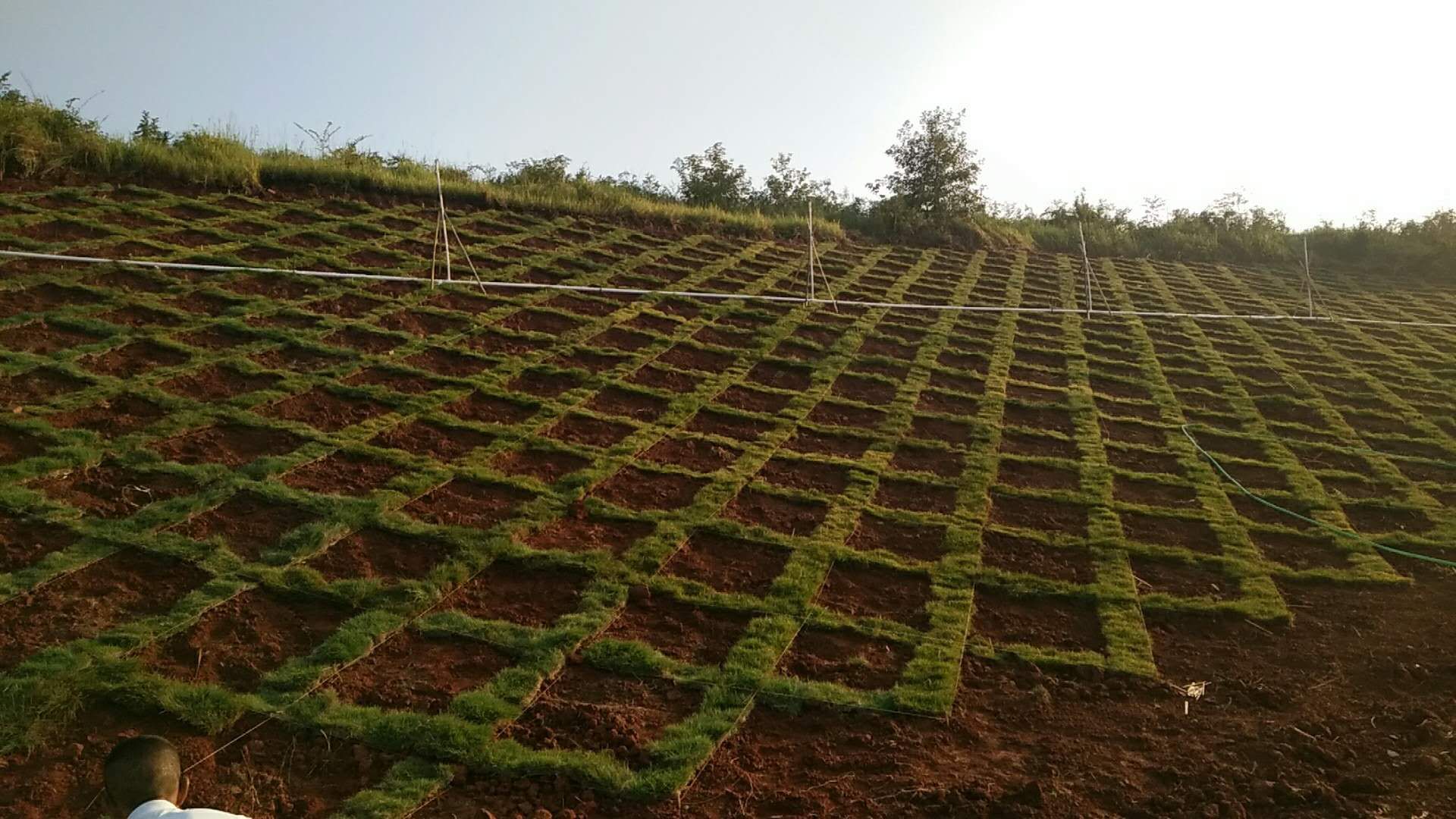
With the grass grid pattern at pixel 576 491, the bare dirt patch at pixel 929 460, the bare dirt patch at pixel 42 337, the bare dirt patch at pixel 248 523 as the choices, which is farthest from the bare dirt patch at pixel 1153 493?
the bare dirt patch at pixel 42 337

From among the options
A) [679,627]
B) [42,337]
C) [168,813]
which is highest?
[42,337]

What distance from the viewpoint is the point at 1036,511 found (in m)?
5.64

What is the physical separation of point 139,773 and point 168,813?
331 mm

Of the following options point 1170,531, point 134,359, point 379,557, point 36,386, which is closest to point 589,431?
point 379,557

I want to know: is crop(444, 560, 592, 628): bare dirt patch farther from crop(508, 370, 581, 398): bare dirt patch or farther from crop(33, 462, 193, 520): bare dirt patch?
crop(508, 370, 581, 398): bare dirt patch

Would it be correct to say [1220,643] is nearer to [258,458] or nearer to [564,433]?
[564,433]

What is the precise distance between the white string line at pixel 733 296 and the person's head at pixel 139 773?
219 inches

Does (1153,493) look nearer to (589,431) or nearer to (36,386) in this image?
(589,431)

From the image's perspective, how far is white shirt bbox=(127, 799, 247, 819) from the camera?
72.0 inches

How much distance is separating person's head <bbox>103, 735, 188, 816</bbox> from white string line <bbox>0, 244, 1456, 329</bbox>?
5.56 metres

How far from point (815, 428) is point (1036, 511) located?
161cm

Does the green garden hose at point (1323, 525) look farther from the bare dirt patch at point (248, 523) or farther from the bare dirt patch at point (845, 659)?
the bare dirt patch at point (248, 523)

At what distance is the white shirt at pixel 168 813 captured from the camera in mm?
1829

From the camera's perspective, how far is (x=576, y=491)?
16.3ft
